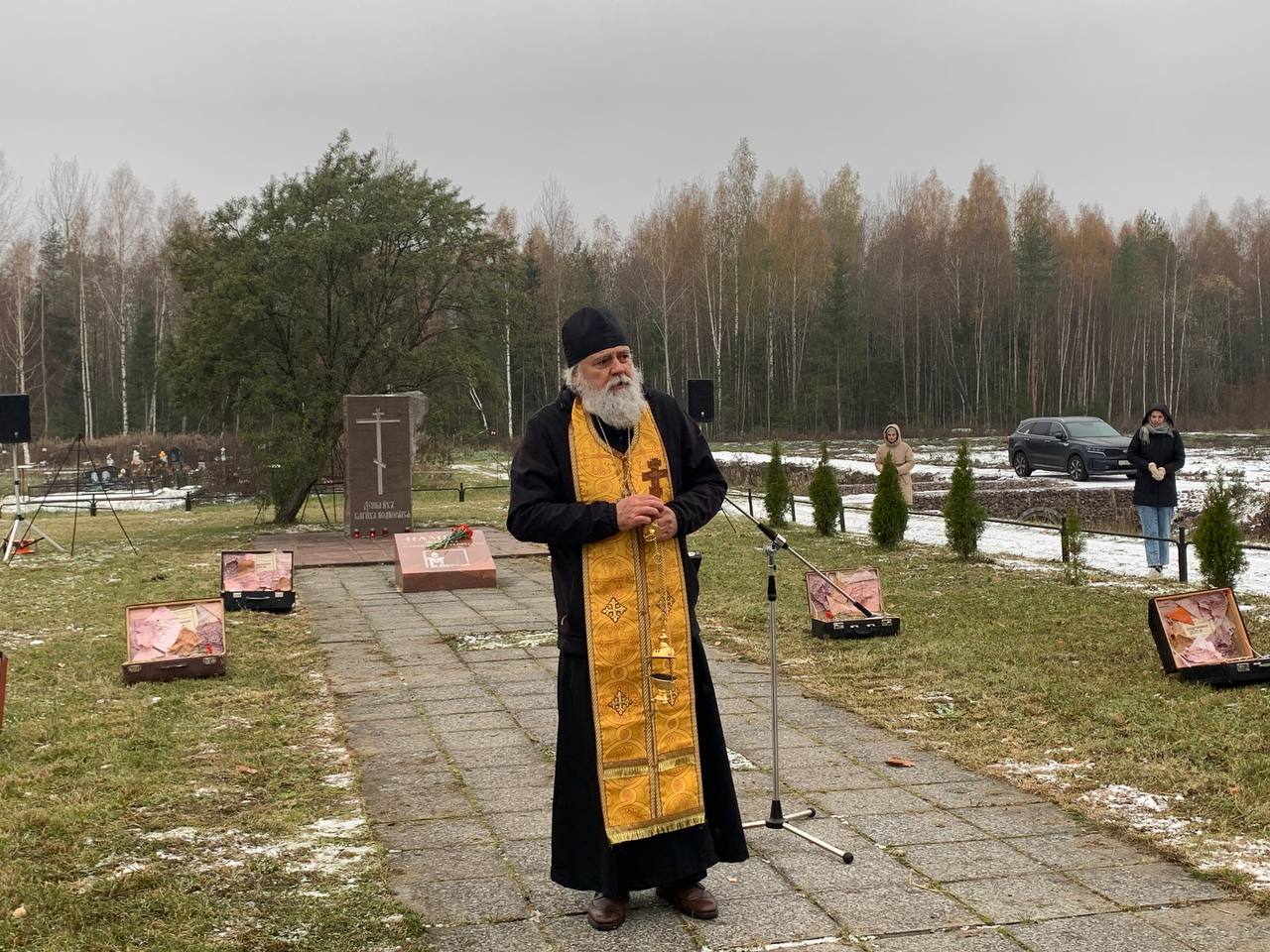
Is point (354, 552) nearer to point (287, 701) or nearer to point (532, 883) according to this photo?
point (287, 701)

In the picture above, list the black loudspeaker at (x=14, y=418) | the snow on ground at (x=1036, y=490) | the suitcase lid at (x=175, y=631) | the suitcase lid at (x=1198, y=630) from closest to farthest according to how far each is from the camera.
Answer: the suitcase lid at (x=1198, y=630) < the suitcase lid at (x=175, y=631) < the snow on ground at (x=1036, y=490) < the black loudspeaker at (x=14, y=418)

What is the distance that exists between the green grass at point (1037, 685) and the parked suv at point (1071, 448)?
15.2 meters

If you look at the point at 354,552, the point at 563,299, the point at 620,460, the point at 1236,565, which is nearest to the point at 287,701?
the point at 620,460

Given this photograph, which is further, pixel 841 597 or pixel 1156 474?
pixel 1156 474

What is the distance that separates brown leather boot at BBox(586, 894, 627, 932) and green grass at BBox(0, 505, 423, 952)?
52 cm

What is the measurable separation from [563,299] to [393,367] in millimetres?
38072

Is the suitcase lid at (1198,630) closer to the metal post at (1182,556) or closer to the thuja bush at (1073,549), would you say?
the thuja bush at (1073,549)

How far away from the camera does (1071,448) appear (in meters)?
27.1

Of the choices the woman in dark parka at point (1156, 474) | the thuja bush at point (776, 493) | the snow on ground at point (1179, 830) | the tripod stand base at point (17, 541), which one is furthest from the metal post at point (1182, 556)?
the tripod stand base at point (17, 541)

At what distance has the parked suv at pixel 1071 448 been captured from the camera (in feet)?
86.7

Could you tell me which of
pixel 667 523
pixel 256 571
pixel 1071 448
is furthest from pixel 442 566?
pixel 1071 448

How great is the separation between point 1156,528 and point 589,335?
32.4 feet

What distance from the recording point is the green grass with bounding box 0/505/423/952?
12.5ft

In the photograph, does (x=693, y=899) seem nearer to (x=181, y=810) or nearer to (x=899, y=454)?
(x=181, y=810)
